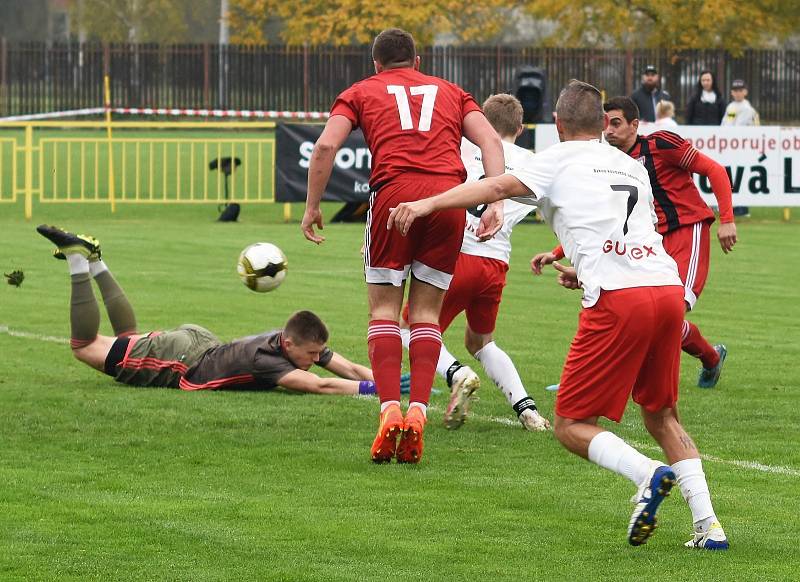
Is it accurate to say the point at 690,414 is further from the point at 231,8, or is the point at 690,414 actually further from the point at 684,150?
the point at 231,8

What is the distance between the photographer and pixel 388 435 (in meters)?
7.43

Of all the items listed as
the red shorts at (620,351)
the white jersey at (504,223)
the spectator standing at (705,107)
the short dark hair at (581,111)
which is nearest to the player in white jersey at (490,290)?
the white jersey at (504,223)

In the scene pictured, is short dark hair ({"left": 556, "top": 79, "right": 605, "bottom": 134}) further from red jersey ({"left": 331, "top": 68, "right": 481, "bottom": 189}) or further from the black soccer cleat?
the black soccer cleat

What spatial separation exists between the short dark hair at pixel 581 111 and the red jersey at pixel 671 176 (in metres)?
3.04

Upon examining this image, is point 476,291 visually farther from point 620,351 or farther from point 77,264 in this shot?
point 620,351

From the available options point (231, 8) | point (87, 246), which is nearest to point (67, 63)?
point (231, 8)

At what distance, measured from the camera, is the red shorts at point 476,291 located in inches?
348

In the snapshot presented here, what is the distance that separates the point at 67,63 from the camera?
42.9 meters

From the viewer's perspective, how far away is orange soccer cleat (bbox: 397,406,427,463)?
7457mm

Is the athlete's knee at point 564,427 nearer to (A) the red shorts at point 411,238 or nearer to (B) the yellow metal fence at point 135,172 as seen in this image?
(A) the red shorts at point 411,238

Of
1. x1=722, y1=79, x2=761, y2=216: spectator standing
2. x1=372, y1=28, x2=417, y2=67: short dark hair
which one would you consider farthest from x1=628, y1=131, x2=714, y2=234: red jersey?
x1=722, y1=79, x2=761, y2=216: spectator standing

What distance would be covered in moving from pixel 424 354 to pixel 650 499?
7.93 ft

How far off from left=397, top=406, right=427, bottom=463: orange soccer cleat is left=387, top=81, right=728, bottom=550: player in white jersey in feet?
4.72

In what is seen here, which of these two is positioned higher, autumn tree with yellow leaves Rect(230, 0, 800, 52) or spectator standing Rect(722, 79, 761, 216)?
autumn tree with yellow leaves Rect(230, 0, 800, 52)
